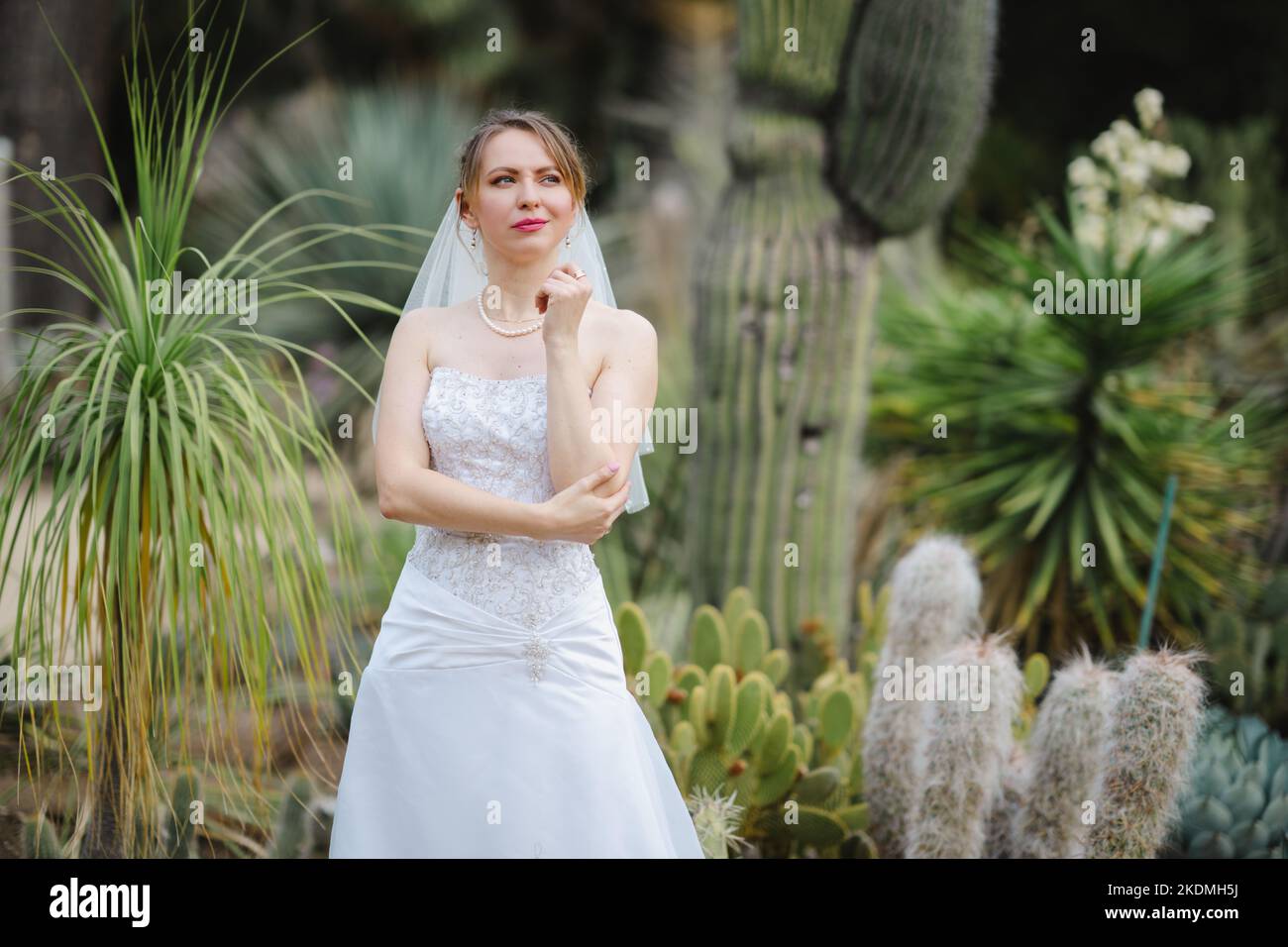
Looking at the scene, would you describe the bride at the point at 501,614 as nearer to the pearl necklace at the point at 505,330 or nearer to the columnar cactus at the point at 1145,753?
the pearl necklace at the point at 505,330

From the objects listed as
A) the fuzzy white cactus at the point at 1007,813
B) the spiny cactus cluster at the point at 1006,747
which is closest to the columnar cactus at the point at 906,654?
the spiny cactus cluster at the point at 1006,747

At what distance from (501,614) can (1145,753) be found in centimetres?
166

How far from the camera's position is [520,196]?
2506 mm

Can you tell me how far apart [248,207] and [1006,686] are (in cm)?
568

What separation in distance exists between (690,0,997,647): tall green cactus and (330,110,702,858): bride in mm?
1969

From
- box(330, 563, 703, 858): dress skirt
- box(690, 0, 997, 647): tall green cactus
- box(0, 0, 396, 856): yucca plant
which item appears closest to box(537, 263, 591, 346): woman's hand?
box(330, 563, 703, 858): dress skirt

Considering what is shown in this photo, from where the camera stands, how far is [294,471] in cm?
298

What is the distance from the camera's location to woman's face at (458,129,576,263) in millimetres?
2512

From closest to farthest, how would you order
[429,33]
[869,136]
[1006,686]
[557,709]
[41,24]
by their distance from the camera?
[557,709]
[1006,686]
[869,136]
[41,24]
[429,33]

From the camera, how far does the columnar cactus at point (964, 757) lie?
3.29 meters

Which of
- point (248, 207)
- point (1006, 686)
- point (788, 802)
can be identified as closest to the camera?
point (1006, 686)
